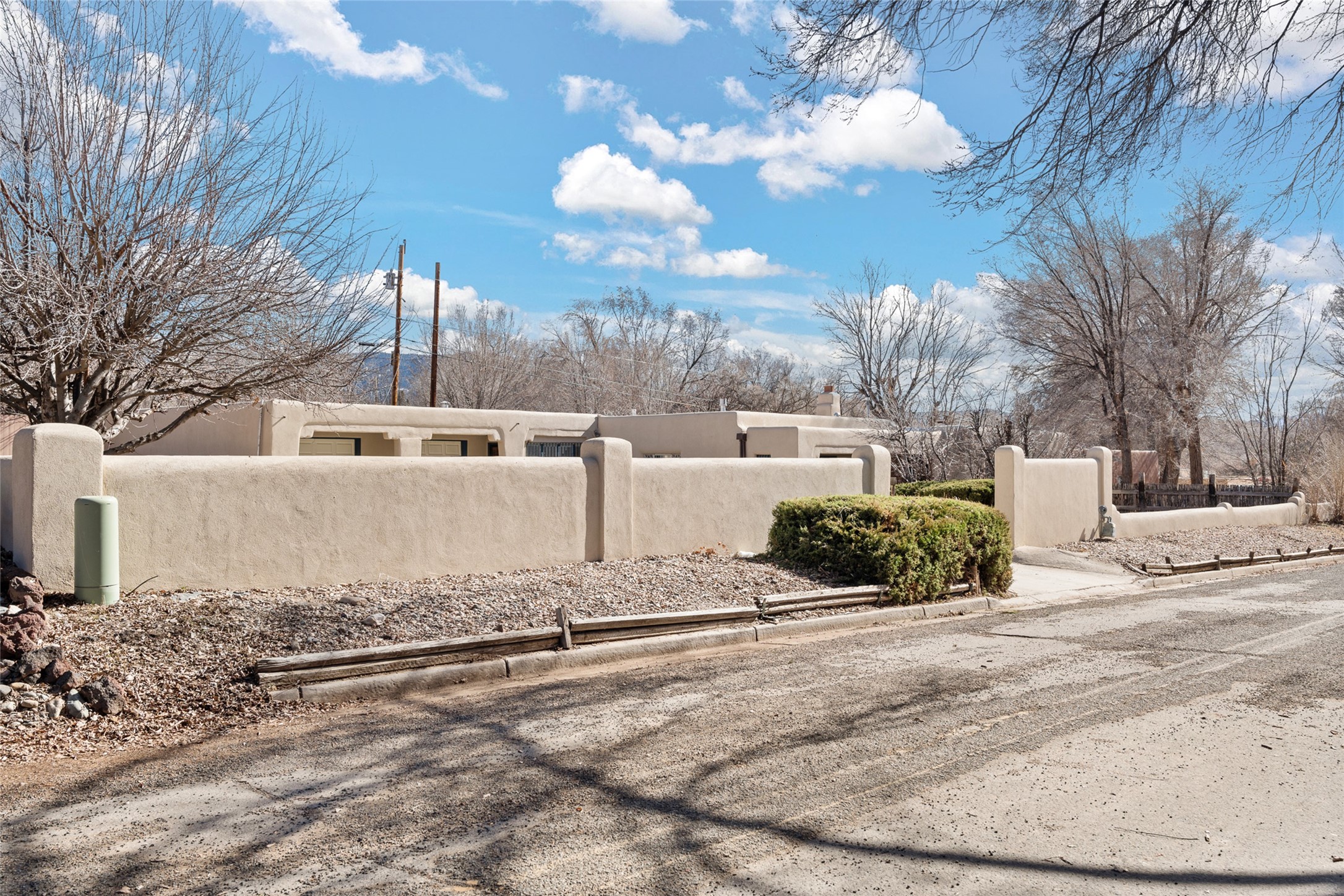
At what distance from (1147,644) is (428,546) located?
7.91 meters

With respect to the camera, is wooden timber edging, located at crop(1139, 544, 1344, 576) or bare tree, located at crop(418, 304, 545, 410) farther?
bare tree, located at crop(418, 304, 545, 410)

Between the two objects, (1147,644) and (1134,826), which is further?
(1147,644)

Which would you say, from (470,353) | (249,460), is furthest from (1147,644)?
(470,353)

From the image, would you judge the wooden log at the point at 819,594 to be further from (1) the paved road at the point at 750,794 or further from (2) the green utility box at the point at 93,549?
(2) the green utility box at the point at 93,549

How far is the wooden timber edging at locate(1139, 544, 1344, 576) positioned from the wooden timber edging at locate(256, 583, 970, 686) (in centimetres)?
838

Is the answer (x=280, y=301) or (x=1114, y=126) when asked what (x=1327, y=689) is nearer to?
(x=1114, y=126)

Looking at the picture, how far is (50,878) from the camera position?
4.03 m

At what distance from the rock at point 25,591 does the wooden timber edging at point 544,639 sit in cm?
211

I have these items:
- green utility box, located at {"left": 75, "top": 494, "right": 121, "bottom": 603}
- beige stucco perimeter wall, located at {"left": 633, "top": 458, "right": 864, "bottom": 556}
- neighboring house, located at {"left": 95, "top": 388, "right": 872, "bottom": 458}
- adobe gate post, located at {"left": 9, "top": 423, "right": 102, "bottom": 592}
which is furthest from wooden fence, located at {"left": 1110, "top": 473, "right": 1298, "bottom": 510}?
adobe gate post, located at {"left": 9, "top": 423, "right": 102, "bottom": 592}

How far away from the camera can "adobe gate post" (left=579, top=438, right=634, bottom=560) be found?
1267 cm

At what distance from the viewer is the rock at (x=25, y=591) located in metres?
7.65

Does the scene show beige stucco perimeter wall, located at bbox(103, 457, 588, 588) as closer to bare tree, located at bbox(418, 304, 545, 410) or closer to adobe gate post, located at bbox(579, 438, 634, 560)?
adobe gate post, located at bbox(579, 438, 634, 560)

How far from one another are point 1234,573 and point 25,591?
762 inches

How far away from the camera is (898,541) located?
1247 cm
